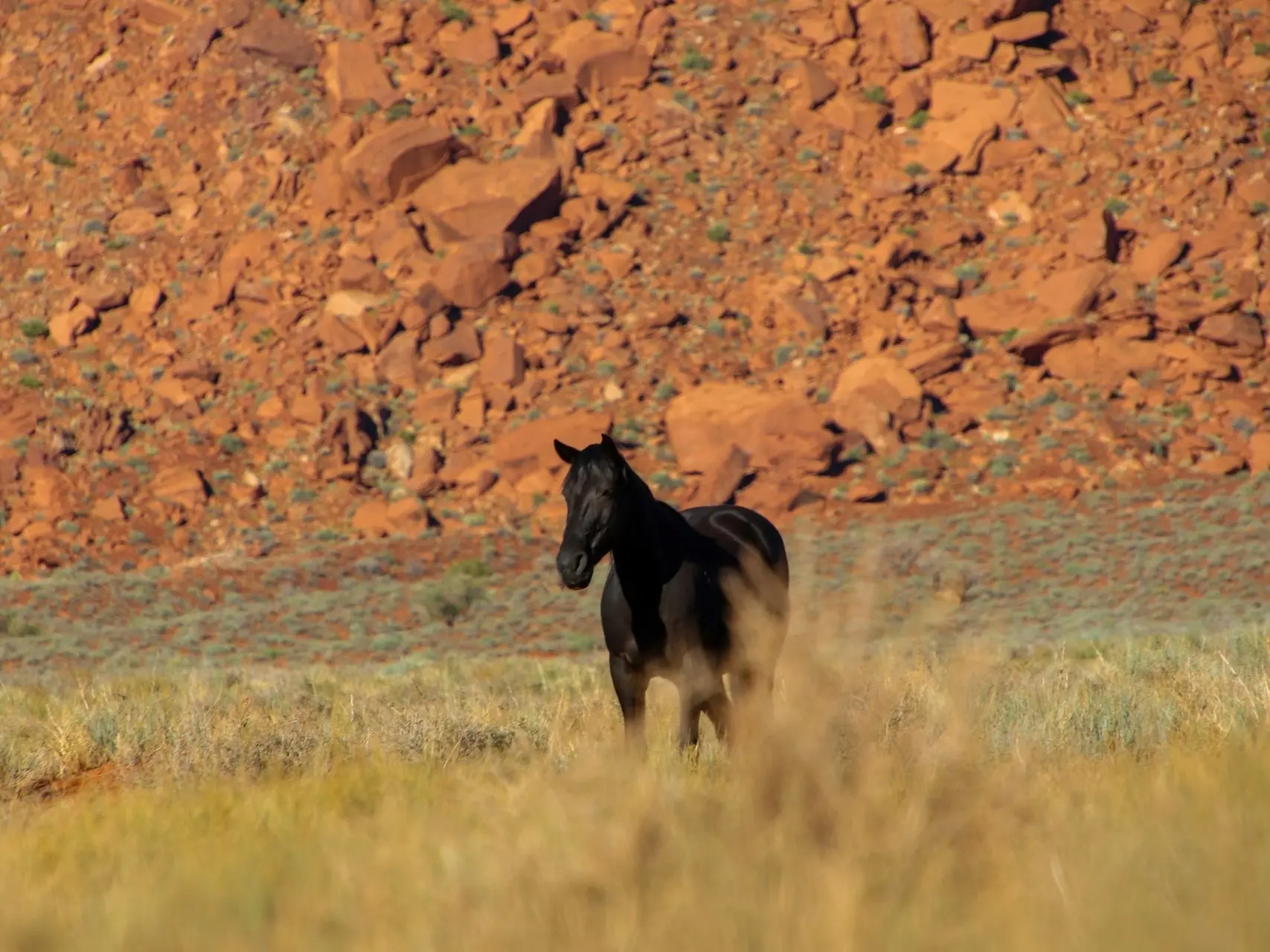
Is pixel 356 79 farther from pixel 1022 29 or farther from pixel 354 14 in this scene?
pixel 1022 29

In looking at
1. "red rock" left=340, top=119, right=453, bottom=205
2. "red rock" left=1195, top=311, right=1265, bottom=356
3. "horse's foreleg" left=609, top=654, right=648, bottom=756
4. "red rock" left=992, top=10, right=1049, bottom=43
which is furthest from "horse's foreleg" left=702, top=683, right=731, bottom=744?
"red rock" left=992, top=10, right=1049, bottom=43

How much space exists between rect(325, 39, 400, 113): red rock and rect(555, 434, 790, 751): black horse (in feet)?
116

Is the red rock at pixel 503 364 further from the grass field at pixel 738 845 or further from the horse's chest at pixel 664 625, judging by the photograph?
the grass field at pixel 738 845

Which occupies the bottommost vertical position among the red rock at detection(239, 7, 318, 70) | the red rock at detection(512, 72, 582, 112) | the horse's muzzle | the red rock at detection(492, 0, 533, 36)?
the horse's muzzle

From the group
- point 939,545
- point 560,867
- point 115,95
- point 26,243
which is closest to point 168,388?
point 26,243

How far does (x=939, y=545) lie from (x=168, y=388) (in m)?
18.7

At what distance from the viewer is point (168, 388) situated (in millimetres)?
36781

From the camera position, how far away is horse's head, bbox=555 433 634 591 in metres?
7.19

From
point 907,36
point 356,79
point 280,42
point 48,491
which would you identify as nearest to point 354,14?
point 280,42

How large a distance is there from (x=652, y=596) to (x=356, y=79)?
36.4 metres

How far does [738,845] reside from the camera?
437cm

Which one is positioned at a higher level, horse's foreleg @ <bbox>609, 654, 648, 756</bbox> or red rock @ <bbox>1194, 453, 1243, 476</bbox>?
horse's foreleg @ <bbox>609, 654, 648, 756</bbox>

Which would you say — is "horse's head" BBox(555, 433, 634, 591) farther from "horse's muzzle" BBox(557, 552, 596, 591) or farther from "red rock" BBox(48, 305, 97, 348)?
"red rock" BBox(48, 305, 97, 348)

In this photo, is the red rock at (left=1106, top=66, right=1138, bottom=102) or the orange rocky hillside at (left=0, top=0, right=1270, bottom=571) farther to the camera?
the red rock at (left=1106, top=66, right=1138, bottom=102)
